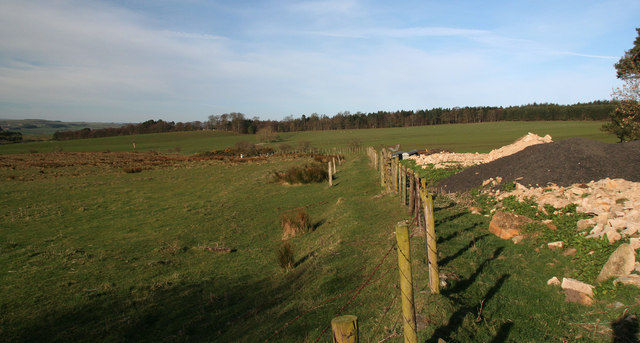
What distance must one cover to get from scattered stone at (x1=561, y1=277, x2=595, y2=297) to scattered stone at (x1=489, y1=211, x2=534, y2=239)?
256 cm

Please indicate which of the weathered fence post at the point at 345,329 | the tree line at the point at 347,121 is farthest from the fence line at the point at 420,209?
the tree line at the point at 347,121

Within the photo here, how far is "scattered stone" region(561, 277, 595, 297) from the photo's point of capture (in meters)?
5.23

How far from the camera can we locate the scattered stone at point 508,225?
805 centimetres

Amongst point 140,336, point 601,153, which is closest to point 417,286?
point 140,336

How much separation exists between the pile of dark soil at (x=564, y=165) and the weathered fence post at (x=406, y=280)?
353 inches

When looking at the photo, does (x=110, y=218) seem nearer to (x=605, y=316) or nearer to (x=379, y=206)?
(x=379, y=206)

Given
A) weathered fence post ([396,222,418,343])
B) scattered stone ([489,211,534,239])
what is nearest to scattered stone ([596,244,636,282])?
scattered stone ([489,211,534,239])

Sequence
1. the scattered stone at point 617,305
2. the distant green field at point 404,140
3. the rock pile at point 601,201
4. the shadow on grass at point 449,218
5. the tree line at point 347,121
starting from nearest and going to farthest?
the scattered stone at point 617,305, the rock pile at point 601,201, the shadow on grass at point 449,218, the distant green field at point 404,140, the tree line at point 347,121

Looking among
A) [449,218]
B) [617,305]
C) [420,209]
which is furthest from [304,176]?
[617,305]

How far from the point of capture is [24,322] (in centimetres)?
748

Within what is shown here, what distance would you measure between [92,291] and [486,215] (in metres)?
10.0

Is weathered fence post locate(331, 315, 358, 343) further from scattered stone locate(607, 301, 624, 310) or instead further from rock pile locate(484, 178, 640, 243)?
rock pile locate(484, 178, 640, 243)

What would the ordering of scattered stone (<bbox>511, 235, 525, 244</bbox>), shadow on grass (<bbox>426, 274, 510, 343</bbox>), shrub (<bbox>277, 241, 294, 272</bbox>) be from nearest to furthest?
1. shadow on grass (<bbox>426, 274, 510, 343</bbox>)
2. scattered stone (<bbox>511, 235, 525, 244</bbox>)
3. shrub (<bbox>277, 241, 294, 272</bbox>)

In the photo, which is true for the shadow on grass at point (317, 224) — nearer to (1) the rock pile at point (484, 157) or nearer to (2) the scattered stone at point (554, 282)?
(2) the scattered stone at point (554, 282)
